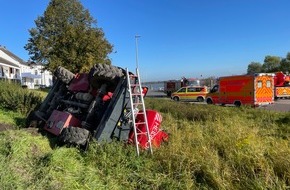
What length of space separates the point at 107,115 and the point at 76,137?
838 mm

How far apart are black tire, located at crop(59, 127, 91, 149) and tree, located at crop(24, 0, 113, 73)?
104 ft

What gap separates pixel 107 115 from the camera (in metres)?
7.79

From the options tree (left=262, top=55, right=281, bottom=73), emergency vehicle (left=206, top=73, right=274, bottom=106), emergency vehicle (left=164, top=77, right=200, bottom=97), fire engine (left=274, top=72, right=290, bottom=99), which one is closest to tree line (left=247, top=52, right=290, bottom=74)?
tree (left=262, top=55, right=281, bottom=73)

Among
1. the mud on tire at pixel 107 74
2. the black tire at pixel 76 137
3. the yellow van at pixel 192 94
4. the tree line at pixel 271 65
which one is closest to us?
the black tire at pixel 76 137

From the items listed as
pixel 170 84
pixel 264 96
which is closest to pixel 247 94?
pixel 264 96

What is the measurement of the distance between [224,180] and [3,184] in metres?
3.17

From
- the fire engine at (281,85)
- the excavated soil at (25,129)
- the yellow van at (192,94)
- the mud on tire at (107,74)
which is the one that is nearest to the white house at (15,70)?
the yellow van at (192,94)

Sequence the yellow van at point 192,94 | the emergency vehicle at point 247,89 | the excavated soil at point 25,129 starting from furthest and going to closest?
the yellow van at point 192,94 → the emergency vehicle at point 247,89 → the excavated soil at point 25,129

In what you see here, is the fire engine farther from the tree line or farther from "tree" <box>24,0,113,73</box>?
the tree line

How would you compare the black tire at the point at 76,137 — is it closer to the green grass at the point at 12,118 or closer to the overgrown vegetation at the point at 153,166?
the overgrown vegetation at the point at 153,166

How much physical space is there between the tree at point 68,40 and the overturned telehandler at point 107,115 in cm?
2979

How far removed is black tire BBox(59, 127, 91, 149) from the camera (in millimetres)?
7430

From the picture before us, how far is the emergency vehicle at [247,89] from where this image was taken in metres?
27.0

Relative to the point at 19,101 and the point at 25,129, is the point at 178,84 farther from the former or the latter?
the point at 25,129
